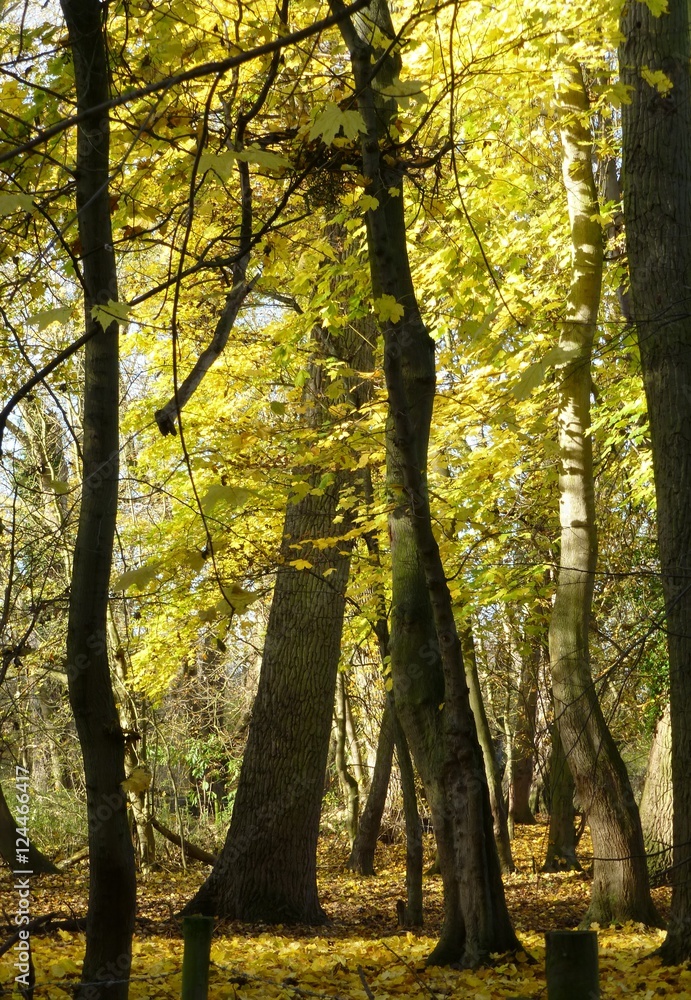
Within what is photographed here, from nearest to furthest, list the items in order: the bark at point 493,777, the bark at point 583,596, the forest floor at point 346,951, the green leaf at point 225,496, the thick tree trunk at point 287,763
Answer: the green leaf at point 225,496 → the forest floor at point 346,951 → the bark at point 583,596 → the thick tree trunk at point 287,763 → the bark at point 493,777

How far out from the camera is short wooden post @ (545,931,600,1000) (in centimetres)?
212

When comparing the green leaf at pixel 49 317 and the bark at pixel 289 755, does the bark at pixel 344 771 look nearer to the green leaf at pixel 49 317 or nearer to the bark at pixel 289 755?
the bark at pixel 289 755

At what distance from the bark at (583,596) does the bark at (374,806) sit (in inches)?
162

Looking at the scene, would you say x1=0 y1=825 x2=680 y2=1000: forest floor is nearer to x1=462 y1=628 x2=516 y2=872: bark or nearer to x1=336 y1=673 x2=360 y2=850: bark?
x1=462 y1=628 x2=516 y2=872: bark

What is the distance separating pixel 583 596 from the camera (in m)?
7.42

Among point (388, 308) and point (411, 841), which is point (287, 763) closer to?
point (411, 841)

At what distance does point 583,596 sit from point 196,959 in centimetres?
519

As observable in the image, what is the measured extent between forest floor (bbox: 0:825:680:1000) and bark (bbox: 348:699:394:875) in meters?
0.75

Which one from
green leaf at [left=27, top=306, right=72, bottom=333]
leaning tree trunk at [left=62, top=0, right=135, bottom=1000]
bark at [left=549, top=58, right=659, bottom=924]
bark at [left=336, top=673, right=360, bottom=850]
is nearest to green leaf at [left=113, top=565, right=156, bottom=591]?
leaning tree trunk at [left=62, top=0, right=135, bottom=1000]

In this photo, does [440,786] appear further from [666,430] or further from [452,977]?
[666,430]

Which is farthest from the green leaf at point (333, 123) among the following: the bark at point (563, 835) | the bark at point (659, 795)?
the bark at point (563, 835)

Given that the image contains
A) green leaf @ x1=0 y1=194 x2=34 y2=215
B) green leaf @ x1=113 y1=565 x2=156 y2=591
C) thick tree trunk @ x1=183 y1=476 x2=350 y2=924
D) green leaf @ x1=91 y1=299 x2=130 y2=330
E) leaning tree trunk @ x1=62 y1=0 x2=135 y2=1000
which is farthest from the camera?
thick tree trunk @ x1=183 y1=476 x2=350 y2=924

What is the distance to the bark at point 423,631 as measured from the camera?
4.39 metres

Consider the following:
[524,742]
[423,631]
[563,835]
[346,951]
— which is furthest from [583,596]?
[524,742]
